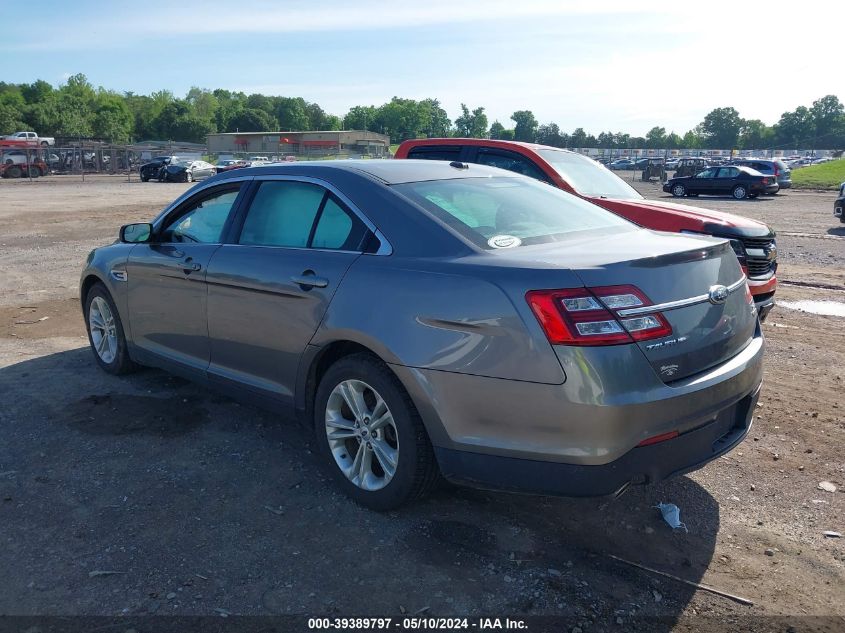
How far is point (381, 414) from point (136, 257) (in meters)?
2.72

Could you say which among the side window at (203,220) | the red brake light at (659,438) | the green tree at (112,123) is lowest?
the red brake light at (659,438)

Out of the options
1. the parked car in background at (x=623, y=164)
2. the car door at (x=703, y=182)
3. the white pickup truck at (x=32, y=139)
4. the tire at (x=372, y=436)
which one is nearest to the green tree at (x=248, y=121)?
the white pickup truck at (x=32, y=139)

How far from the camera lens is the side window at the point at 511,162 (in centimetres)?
812

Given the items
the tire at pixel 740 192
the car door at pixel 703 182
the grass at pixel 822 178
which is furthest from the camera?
the grass at pixel 822 178

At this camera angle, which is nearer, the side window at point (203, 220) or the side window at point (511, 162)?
the side window at point (203, 220)

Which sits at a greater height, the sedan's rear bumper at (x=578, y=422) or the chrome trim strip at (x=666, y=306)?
the chrome trim strip at (x=666, y=306)

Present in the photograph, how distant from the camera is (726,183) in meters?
31.2

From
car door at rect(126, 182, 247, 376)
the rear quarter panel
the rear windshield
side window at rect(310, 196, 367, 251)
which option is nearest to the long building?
car door at rect(126, 182, 247, 376)

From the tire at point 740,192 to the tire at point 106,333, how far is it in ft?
99.0

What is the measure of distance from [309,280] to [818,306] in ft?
22.4

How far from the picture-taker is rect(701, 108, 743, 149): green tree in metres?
160

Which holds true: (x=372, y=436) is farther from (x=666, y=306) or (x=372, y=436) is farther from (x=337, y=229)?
(x=666, y=306)

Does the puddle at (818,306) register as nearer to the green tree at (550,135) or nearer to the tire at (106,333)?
the tire at (106,333)

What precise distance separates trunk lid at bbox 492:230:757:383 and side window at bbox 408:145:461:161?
526 cm
